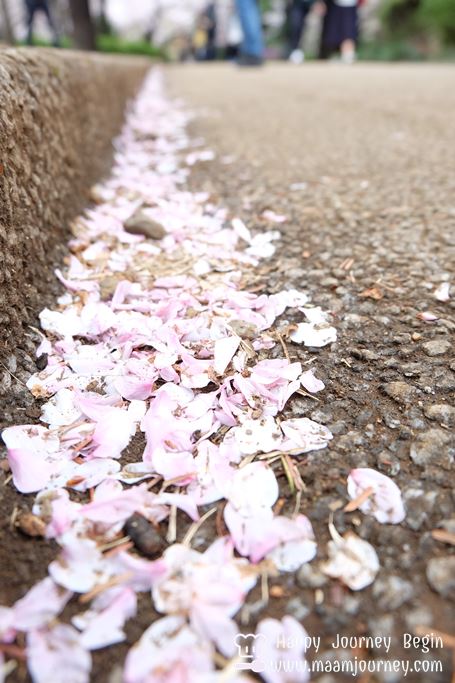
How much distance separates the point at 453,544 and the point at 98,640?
0.54 meters

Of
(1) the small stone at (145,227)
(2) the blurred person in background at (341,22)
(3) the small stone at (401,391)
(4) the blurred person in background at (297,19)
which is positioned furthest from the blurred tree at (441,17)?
(3) the small stone at (401,391)

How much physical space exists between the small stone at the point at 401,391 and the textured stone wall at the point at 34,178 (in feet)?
2.60

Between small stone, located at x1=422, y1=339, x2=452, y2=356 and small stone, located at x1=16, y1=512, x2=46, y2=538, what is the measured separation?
34.5 inches

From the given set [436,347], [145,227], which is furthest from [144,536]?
[145,227]

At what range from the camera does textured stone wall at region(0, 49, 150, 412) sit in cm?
119

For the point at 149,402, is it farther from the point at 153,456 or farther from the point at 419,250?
the point at 419,250

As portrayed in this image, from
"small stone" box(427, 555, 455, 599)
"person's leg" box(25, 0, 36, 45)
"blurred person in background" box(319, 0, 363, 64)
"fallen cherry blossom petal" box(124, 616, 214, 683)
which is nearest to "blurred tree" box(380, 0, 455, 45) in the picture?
"blurred person in background" box(319, 0, 363, 64)

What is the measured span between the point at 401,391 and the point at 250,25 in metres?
8.30

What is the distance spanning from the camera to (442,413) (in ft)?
3.41

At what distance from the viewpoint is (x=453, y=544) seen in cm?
81

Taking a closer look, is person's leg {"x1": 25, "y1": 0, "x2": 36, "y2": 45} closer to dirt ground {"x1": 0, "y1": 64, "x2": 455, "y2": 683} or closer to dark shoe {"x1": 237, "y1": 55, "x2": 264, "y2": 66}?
dark shoe {"x1": 237, "y1": 55, "x2": 264, "y2": 66}

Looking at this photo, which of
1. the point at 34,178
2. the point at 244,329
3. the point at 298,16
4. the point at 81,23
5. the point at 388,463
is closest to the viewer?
the point at 388,463

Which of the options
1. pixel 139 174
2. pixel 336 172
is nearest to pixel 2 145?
pixel 139 174

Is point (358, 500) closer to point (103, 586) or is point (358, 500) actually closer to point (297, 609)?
point (297, 609)
